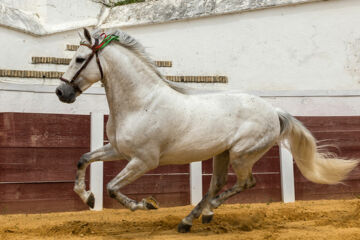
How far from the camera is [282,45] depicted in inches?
352

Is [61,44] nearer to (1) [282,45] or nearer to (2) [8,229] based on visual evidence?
(1) [282,45]

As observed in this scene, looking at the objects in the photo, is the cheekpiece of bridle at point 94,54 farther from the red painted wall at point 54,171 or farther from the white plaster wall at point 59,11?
the white plaster wall at point 59,11

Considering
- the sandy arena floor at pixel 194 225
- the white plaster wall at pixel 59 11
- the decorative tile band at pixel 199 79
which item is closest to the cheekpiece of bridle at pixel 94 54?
the sandy arena floor at pixel 194 225

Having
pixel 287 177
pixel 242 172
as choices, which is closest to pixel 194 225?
pixel 242 172

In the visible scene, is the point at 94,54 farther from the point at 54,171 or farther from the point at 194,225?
the point at 54,171

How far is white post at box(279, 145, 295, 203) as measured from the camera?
23.1 ft

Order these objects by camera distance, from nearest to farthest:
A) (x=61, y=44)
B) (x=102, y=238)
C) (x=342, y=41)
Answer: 1. (x=102, y=238)
2. (x=342, y=41)
3. (x=61, y=44)

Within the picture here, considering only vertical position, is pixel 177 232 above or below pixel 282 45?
below

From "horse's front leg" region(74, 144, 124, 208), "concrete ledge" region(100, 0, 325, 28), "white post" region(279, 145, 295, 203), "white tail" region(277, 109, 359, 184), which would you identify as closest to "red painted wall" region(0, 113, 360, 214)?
"white post" region(279, 145, 295, 203)

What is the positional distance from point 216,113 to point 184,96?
365 mm

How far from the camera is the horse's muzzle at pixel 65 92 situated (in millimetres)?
Answer: 3732

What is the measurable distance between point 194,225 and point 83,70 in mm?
2114

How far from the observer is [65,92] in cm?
374

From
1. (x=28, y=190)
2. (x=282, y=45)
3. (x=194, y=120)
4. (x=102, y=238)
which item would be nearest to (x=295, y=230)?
(x=194, y=120)
